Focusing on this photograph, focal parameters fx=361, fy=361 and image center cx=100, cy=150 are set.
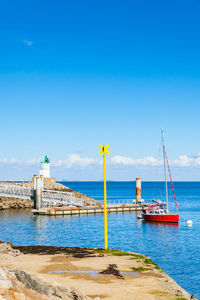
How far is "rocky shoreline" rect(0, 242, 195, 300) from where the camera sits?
13.0 meters

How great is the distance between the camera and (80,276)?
21625mm

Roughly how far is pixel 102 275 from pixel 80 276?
1332 millimetres

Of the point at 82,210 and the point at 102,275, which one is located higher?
the point at 82,210

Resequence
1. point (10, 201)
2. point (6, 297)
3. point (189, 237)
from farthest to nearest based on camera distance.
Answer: point (10, 201) < point (189, 237) < point (6, 297)


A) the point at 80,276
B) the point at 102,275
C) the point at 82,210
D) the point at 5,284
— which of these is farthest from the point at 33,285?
the point at 82,210

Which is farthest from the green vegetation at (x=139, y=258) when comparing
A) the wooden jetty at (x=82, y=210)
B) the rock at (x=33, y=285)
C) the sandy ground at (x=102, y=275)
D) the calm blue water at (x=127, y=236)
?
the wooden jetty at (x=82, y=210)

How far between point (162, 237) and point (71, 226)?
59.5 ft

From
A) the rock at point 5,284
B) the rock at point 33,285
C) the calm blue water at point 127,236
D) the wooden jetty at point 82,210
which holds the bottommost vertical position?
the calm blue water at point 127,236

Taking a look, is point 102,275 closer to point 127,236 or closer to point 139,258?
point 139,258

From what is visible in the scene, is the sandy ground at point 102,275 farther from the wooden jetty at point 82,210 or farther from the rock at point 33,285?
the wooden jetty at point 82,210

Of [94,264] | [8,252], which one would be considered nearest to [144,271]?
[94,264]

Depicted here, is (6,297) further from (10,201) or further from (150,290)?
(10,201)

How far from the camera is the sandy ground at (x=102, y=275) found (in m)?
18.3

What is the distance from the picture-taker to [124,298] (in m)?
17.5
